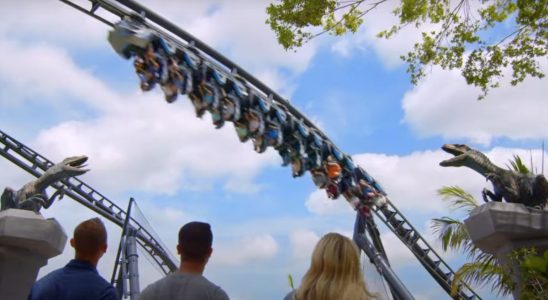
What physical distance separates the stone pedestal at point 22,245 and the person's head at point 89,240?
3.17 metres

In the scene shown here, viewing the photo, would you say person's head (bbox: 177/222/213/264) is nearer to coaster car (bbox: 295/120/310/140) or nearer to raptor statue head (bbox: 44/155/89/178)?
raptor statue head (bbox: 44/155/89/178)

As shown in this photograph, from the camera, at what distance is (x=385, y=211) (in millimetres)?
15156

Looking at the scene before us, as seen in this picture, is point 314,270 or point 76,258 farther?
point 76,258

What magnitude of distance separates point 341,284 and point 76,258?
141cm

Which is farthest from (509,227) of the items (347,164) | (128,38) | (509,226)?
(347,164)

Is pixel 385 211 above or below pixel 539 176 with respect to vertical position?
above

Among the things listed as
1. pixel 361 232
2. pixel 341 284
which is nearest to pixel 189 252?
pixel 341 284

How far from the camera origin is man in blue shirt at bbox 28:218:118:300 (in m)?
2.79

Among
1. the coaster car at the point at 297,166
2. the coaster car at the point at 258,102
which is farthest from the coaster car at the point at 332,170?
the coaster car at the point at 258,102

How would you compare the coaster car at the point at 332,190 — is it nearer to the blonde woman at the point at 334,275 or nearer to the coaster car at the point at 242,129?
the coaster car at the point at 242,129

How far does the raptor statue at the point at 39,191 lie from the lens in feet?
24.2

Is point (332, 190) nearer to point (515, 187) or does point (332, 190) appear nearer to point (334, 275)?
point (515, 187)

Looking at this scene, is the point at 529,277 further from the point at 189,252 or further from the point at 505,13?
the point at 505,13

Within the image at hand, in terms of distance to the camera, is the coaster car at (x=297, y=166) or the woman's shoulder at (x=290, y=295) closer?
the woman's shoulder at (x=290, y=295)
